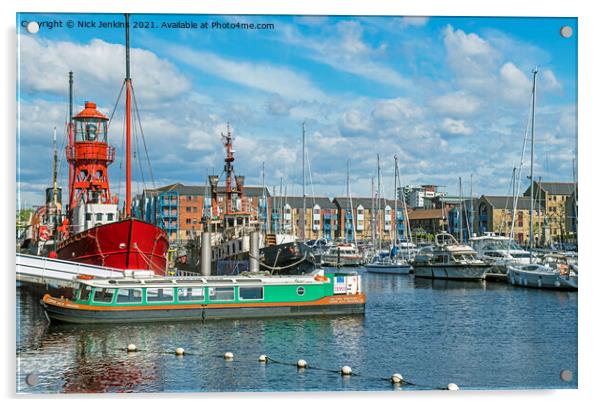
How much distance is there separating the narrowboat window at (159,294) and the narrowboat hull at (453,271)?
2880cm

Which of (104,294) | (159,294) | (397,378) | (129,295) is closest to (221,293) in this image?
(159,294)

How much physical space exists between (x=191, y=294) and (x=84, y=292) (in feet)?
11.4

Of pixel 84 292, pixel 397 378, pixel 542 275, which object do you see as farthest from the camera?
pixel 542 275

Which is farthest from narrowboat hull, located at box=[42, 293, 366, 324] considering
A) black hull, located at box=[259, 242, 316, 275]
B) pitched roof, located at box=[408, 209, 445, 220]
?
pitched roof, located at box=[408, 209, 445, 220]

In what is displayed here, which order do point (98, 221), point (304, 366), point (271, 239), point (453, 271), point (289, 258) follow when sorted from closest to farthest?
point (304, 366) → point (98, 221) → point (289, 258) → point (453, 271) → point (271, 239)

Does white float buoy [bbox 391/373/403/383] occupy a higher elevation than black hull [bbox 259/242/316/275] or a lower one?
lower

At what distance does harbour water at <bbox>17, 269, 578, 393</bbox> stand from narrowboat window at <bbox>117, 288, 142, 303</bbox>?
0.95 meters

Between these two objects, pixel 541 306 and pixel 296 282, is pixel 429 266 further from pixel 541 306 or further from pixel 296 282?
pixel 296 282

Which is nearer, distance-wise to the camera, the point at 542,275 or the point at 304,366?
the point at 304,366

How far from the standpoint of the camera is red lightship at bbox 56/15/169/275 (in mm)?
27562

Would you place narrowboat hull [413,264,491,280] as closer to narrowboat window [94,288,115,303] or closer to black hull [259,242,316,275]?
black hull [259,242,316,275]

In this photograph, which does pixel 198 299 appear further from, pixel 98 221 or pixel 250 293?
pixel 98 221

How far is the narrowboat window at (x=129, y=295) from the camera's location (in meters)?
23.5

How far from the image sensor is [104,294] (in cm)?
2355
